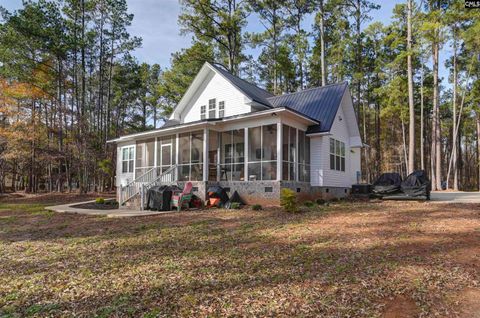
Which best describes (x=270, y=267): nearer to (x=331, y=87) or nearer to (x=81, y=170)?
(x=331, y=87)

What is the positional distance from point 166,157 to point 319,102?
872 cm

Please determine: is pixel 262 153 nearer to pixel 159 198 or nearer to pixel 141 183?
pixel 159 198

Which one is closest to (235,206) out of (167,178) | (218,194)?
(218,194)

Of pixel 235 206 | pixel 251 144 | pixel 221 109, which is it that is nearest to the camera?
pixel 235 206

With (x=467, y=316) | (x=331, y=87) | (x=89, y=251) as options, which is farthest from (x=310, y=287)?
(x=331, y=87)

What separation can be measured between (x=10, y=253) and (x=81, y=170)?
18.5 metres

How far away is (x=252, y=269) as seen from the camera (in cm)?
453

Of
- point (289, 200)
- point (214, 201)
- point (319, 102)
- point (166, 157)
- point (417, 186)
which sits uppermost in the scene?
point (319, 102)

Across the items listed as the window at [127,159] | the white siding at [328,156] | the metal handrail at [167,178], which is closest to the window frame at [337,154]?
the white siding at [328,156]

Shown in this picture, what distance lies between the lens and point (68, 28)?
75.9ft


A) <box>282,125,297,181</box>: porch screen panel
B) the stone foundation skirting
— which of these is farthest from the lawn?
<box>282,125,297,181</box>: porch screen panel

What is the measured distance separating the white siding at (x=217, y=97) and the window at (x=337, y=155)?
4742mm

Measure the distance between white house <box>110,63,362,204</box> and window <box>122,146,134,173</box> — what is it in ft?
2.07

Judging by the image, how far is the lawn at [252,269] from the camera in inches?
130
